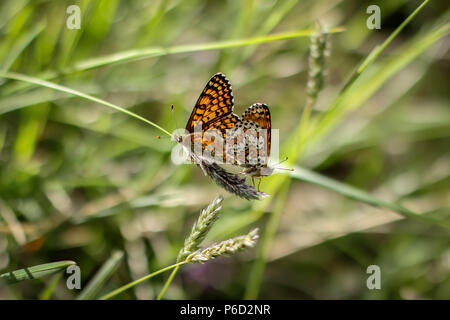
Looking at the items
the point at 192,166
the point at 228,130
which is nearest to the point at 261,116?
the point at 228,130

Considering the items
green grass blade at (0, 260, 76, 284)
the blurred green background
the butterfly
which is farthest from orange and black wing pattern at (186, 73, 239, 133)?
green grass blade at (0, 260, 76, 284)

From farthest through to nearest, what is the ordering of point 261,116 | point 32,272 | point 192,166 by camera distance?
point 192,166 < point 261,116 < point 32,272

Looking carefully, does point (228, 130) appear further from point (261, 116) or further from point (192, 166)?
point (192, 166)

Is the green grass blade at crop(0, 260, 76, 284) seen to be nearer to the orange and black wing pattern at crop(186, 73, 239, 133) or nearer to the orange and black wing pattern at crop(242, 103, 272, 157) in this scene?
the orange and black wing pattern at crop(186, 73, 239, 133)

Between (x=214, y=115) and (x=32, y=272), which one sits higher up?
→ (x=214, y=115)

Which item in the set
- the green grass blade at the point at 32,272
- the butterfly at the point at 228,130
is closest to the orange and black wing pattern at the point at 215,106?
the butterfly at the point at 228,130

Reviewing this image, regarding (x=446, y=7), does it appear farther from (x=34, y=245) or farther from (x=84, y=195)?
(x=34, y=245)
